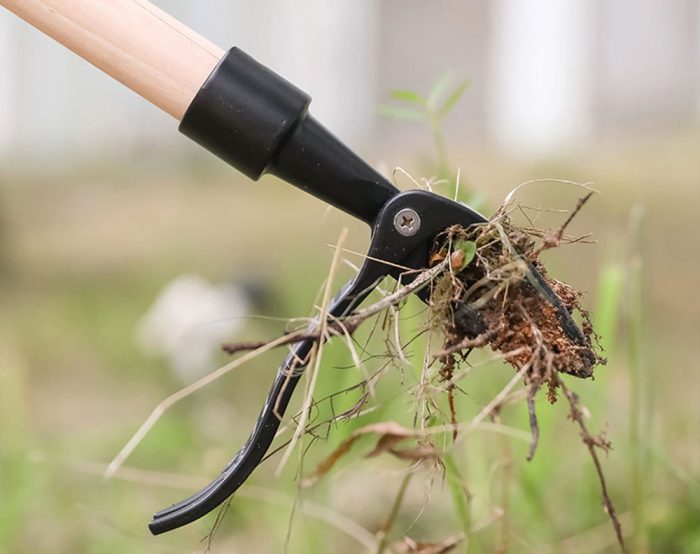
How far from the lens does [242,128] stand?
473 mm

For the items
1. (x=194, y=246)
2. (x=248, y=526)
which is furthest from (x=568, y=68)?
(x=248, y=526)

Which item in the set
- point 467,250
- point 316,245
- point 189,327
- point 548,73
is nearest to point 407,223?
point 467,250

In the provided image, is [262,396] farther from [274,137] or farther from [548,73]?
[548,73]

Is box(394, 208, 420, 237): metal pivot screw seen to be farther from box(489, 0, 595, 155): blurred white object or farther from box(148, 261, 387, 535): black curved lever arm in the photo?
box(489, 0, 595, 155): blurred white object

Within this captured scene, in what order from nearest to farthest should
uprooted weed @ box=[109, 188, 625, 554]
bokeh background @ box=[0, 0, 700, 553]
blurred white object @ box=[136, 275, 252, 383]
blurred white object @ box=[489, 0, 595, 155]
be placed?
uprooted weed @ box=[109, 188, 625, 554] → bokeh background @ box=[0, 0, 700, 553] → blurred white object @ box=[136, 275, 252, 383] → blurred white object @ box=[489, 0, 595, 155]

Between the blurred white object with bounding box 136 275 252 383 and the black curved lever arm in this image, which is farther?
the blurred white object with bounding box 136 275 252 383

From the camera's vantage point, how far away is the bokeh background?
3.11ft

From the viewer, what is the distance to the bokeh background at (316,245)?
0.95 m

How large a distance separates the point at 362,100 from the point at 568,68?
737 millimetres

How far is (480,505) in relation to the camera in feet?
2.96

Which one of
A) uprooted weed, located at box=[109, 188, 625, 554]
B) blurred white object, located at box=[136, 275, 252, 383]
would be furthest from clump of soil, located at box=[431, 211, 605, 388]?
blurred white object, located at box=[136, 275, 252, 383]

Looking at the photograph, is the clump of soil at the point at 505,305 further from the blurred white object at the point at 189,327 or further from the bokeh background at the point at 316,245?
the blurred white object at the point at 189,327

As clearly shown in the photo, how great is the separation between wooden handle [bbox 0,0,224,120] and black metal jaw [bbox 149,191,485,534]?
0.43 feet

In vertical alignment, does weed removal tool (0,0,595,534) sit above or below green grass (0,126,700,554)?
above
